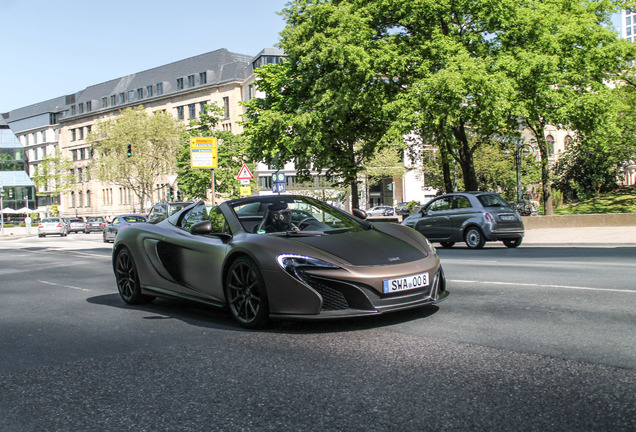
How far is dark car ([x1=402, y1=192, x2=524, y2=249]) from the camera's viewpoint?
17.8 meters

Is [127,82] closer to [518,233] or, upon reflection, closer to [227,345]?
[518,233]

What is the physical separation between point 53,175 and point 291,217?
8863cm

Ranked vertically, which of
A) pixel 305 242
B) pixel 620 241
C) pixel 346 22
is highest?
pixel 346 22

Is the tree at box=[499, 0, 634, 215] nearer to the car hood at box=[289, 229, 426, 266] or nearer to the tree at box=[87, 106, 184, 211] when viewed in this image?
the car hood at box=[289, 229, 426, 266]

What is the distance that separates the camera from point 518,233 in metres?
18.1

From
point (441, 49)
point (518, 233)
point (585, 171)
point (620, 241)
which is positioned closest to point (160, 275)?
point (518, 233)

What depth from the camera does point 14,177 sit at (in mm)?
105062

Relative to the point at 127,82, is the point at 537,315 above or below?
below

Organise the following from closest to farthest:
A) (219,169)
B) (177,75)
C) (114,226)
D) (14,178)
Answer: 1. (114,226)
2. (219,169)
3. (177,75)
4. (14,178)

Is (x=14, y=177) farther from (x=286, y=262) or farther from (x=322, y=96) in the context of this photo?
(x=286, y=262)

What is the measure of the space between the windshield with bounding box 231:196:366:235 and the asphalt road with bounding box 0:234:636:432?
0.95 meters

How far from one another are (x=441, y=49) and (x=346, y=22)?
4356 mm

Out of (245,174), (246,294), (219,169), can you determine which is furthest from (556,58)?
(219,169)

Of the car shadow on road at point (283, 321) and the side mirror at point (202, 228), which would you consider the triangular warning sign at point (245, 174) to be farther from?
the side mirror at point (202, 228)
